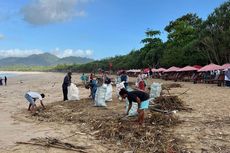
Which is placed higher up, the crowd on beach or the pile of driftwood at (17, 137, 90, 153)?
the crowd on beach

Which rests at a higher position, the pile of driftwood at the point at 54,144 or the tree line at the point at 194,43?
the tree line at the point at 194,43

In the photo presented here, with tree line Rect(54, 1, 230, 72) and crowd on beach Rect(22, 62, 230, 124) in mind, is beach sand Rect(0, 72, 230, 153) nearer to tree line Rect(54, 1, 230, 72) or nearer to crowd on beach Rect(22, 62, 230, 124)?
crowd on beach Rect(22, 62, 230, 124)

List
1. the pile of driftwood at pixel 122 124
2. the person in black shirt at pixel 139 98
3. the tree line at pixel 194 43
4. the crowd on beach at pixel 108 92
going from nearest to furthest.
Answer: the pile of driftwood at pixel 122 124 < the person in black shirt at pixel 139 98 < the crowd on beach at pixel 108 92 < the tree line at pixel 194 43

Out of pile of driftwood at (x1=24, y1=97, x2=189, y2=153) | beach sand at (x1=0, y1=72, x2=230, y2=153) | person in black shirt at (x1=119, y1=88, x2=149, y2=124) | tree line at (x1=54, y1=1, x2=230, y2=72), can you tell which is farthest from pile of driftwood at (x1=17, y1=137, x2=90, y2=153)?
tree line at (x1=54, y1=1, x2=230, y2=72)

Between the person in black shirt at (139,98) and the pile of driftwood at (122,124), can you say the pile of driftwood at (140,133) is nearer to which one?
the pile of driftwood at (122,124)

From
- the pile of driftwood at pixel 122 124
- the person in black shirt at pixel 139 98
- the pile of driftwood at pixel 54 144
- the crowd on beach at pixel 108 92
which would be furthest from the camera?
the crowd on beach at pixel 108 92

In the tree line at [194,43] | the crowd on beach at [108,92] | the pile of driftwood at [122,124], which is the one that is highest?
the tree line at [194,43]

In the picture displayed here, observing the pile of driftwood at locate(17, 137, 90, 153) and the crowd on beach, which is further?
the crowd on beach

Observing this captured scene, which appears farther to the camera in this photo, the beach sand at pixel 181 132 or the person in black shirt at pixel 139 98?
the person in black shirt at pixel 139 98

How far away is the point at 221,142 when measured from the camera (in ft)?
23.6

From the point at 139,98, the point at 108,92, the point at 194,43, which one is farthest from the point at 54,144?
the point at 194,43

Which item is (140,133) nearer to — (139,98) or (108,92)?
(139,98)

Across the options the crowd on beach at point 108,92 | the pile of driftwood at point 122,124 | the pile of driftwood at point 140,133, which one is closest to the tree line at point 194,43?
the crowd on beach at point 108,92

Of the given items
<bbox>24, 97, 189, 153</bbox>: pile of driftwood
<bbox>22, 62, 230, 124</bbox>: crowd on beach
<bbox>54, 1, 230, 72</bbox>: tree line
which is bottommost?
<bbox>24, 97, 189, 153</bbox>: pile of driftwood
